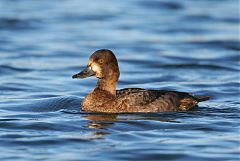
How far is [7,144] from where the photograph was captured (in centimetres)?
1189

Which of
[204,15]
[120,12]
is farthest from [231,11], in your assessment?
[120,12]

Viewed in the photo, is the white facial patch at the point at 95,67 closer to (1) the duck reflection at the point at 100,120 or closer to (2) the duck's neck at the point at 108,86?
(2) the duck's neck at the point at 108,86

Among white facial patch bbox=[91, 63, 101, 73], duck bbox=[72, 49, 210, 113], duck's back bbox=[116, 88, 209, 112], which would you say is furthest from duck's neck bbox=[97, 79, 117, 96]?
white facial patch bbox=[91, 63, 101, 73]

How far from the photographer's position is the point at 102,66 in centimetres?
1411

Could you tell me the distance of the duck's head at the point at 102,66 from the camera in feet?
46.2

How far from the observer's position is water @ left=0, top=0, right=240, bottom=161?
11898 millimetres

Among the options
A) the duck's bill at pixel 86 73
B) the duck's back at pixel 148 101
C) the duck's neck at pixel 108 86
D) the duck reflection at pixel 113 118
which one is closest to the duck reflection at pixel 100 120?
the duck reflection at pixel 113 118

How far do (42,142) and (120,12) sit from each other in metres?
17.6

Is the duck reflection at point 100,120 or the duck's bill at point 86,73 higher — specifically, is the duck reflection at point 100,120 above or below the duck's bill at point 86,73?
below

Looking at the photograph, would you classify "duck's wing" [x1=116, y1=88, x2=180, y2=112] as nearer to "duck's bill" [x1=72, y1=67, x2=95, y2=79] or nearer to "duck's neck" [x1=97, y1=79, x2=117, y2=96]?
"duck's neck" [x1=97, y1=79, x2=117, y2=96]

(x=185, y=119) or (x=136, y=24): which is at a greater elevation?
(x=136, y=24)

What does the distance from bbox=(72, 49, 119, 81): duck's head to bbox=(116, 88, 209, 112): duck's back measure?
35 centimetres

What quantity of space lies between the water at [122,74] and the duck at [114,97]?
203 millimetres

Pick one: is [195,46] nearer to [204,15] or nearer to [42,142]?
[204,15]
